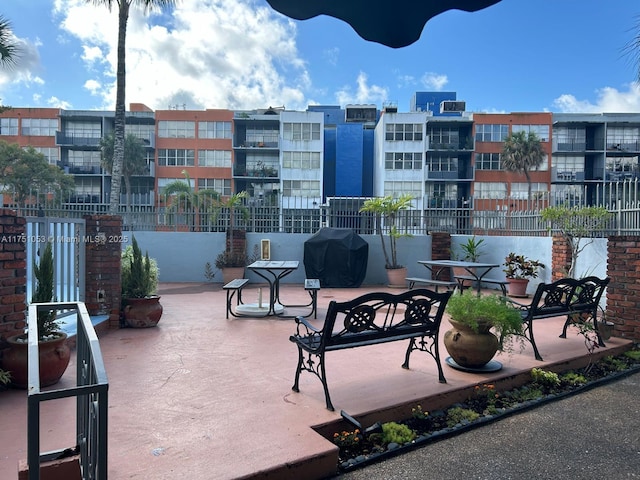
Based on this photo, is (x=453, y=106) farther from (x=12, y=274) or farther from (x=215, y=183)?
(x=12, y=274)

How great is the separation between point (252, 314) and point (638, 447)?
17.2 ft

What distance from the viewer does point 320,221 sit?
40.0 feet

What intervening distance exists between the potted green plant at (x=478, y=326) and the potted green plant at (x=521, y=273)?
5.70 metres

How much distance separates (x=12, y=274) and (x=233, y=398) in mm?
2224

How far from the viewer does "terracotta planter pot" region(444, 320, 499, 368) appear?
410 centimetres

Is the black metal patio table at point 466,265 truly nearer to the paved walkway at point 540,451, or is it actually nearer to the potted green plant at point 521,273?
the potted green plant at point 521,273

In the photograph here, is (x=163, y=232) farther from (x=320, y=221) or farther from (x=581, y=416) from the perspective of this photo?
(x=581, y=416)

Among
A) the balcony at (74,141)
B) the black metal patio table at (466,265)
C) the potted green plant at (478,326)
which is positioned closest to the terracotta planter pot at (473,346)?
the potted green plant at (478,326)

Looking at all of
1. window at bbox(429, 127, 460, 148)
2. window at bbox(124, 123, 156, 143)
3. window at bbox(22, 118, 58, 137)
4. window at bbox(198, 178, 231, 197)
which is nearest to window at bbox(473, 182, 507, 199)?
window at bbox(429, 127, 460, 148)

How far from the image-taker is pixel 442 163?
4069 cm

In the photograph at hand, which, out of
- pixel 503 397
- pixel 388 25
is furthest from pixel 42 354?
pixel 503 397

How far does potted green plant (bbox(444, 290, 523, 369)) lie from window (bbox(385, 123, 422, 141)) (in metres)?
36.4

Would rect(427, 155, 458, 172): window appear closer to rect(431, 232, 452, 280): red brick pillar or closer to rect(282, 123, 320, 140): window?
rect(282, 123, 320, 140): window

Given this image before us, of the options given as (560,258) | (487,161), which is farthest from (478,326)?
(487,161)
